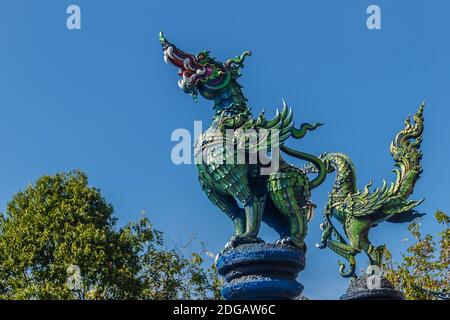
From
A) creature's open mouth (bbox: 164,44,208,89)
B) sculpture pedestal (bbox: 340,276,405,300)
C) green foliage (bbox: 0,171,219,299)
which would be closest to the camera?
sculpture pedestal (bbox: 340,276,405,300)

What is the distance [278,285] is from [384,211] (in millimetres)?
2633

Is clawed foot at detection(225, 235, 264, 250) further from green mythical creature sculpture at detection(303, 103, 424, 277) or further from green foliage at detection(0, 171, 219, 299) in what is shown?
green foliage at detection(0, 171, 219, 299)

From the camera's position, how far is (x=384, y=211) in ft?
40.8

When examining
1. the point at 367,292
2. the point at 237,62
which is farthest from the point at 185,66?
the point at 367,292

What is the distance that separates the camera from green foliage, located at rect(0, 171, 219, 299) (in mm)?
17797

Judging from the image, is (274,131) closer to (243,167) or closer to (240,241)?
(243,167)

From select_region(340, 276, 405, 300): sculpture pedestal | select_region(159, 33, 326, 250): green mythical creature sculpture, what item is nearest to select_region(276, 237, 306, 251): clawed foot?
select_region(159, 33, 326, 250): green mythical creature sculpture

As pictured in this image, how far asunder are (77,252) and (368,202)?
8151mm

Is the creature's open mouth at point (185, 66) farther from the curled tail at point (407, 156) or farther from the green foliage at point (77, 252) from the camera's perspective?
the green foliage at point (77, 252)

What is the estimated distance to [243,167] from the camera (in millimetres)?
11469

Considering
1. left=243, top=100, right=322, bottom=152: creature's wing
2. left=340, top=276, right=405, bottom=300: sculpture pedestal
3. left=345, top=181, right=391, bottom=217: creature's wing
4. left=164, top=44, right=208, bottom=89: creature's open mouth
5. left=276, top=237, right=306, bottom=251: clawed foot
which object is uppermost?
left=164, top=44, right=208, bottom=89: creature's open mouth

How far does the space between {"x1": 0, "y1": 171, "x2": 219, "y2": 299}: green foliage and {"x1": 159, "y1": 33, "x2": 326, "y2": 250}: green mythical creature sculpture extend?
22.8ft

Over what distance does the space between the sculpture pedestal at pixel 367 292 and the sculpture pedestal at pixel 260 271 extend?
1.02 m
